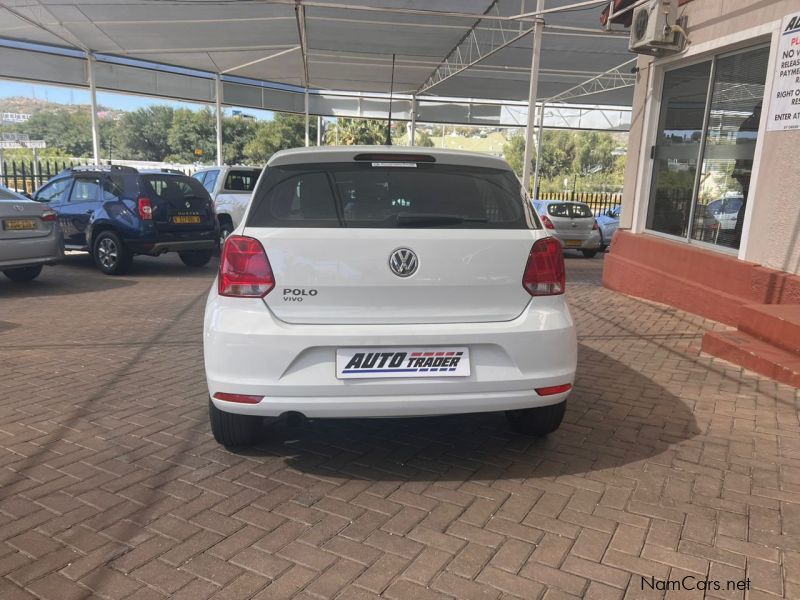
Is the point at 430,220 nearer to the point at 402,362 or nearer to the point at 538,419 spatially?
the point at 402,362

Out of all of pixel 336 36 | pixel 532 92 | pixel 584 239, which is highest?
pixel 336 36

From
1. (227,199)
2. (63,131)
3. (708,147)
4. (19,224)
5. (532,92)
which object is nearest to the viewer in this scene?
(708,147)

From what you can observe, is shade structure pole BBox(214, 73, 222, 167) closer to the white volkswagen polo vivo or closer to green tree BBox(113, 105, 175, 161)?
the white volkswagen polo vivo

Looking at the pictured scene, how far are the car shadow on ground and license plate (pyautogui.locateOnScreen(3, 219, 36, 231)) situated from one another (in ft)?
21.0

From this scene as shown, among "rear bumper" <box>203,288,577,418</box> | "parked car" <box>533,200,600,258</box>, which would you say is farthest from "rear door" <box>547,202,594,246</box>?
"rear bumper" <box>203,288,577,418</box>

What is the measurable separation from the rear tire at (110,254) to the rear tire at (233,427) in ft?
24.7

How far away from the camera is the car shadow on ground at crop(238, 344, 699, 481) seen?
3408 mm

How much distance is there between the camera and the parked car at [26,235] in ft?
27.1

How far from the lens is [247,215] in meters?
3.15

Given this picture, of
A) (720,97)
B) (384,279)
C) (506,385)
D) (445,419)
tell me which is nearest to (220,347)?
(384,279)

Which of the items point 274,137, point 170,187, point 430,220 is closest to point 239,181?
point 170,187

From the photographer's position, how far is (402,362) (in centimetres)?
304

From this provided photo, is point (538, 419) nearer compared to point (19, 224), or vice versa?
point (538, 419)

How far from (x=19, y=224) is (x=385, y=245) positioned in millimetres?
7455
